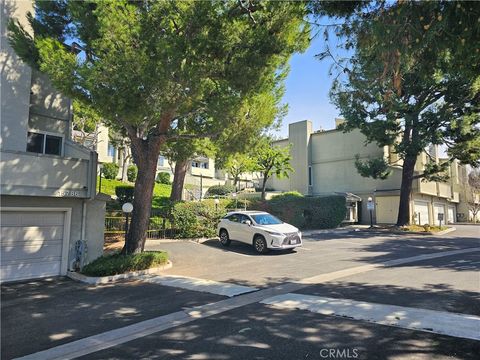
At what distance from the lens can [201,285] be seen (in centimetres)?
977

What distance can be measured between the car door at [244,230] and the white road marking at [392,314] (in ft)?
24.9

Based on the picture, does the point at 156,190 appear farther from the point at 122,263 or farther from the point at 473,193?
the point at 473,193

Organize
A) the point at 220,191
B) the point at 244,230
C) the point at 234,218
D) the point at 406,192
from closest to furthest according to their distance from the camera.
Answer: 1. the point at 244,230
2. the point at 234,218
3. the point at 406,192
4. the point at 220,191

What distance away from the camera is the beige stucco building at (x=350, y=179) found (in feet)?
109

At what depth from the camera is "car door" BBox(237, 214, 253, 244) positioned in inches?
616

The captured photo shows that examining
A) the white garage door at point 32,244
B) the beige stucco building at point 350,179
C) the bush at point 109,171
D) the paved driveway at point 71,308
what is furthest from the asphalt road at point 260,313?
the bush at point 109,171

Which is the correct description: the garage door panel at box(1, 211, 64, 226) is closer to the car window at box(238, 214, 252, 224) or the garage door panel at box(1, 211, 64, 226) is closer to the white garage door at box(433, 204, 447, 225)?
the car window at box(238, 214, 252, 224)

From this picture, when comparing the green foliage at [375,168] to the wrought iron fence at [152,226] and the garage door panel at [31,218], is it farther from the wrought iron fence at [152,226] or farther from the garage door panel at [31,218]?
the garage door panel at [31,218]

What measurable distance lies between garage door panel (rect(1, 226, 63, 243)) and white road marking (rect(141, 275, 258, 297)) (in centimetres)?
336

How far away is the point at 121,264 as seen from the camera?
11359 millimetres

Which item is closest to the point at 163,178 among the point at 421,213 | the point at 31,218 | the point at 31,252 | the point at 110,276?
the point at 421,213

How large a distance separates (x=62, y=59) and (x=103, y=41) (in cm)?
128

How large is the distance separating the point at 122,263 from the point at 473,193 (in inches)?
2152

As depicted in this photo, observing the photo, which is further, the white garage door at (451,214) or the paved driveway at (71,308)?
the white garage door at (451,214)
